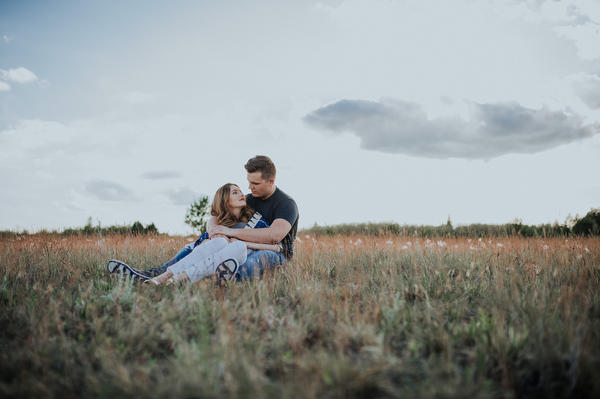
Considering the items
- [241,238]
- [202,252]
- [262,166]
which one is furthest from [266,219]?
[202,252]

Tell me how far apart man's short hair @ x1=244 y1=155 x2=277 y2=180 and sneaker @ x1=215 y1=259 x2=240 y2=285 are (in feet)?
4.52

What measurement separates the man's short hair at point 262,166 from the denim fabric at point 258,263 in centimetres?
110

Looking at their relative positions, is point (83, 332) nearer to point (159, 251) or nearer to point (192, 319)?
point (192, 319)

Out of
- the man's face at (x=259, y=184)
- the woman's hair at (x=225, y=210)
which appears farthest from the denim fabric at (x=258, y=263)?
the man's face at (x=259, y=184)

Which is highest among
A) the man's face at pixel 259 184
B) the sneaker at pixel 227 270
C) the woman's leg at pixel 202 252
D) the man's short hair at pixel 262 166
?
the man's short hair at pixel 262 166

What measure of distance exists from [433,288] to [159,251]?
5.37 metres

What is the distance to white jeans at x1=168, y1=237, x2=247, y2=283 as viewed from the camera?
13.5 ft

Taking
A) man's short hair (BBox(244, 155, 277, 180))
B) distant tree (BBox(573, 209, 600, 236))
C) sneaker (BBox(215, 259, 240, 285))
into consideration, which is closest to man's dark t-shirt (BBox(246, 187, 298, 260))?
man's short hair (BBox(244, 155, 277, 180))

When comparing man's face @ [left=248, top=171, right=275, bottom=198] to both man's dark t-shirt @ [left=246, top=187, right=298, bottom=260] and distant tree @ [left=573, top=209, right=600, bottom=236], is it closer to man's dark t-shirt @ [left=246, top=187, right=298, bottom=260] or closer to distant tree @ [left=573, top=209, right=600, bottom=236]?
man's dark t-shirt @ [left=246, top=187, right=298, bottom=260]

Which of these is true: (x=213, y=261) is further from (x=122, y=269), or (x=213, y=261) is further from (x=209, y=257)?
(x=122, y=269)

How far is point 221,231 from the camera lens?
4.50 meters

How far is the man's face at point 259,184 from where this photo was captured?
487cm

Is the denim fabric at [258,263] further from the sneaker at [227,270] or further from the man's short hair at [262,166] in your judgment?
the man's short hair at [262,166]

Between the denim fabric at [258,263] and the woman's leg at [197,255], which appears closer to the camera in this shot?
the woman's leg at [197,255]
